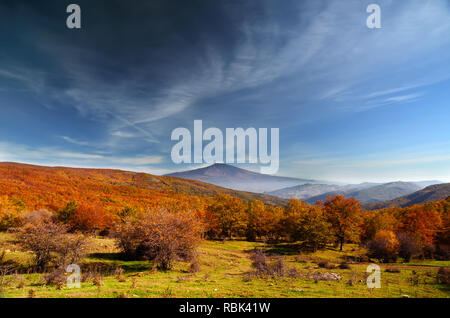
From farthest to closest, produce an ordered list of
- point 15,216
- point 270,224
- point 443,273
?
point 270,224 < point 15,216 < point 443,273

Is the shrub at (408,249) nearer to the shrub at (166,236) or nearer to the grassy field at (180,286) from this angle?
the grassy field at (180,286)

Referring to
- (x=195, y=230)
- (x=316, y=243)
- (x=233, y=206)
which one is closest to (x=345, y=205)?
(x=316, y=243)

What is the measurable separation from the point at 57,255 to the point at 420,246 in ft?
181

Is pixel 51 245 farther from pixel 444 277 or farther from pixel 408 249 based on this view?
pixel 408 249

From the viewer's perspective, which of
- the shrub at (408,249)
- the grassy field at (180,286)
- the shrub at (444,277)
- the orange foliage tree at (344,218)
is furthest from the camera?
the orange foliage tree at (344,218)

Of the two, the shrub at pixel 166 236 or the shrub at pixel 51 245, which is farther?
the shrub at pixel 166 236

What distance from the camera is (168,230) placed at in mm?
19922

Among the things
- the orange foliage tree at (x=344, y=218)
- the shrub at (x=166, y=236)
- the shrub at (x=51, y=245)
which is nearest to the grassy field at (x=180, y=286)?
the shrub at (x=166, y=236)

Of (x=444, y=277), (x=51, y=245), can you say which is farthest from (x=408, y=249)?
(x=51, y=245)

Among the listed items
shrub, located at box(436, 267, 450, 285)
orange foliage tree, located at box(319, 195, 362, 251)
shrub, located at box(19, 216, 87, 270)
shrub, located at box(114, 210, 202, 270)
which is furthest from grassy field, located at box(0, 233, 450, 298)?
orange foliage tree, located at box(319, 195, 362, 251)

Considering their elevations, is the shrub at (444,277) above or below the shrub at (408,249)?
above

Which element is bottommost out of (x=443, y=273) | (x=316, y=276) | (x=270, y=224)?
(x=270, y=224)
